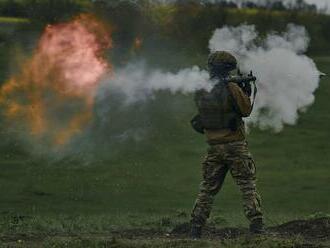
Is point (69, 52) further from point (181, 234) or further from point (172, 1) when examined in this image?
point (181, 234)

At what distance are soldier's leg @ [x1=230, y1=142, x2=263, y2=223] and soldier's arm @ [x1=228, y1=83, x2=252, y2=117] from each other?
1.99 ft

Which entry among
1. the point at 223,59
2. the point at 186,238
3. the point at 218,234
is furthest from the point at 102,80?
the point at 186,238

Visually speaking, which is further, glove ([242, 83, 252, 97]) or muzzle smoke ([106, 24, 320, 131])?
muzzle smoke ([106, 24, 320, 131])

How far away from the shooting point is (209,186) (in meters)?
13.0

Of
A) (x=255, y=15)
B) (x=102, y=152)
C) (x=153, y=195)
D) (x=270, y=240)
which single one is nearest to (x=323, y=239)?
(x=270, y=240)

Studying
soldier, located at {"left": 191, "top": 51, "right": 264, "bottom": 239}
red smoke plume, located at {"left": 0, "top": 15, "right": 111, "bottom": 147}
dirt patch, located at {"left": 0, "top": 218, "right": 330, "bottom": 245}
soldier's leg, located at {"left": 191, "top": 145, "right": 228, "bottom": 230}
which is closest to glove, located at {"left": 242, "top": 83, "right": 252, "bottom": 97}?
soldier, located at {"left": 191, "top": 51, "right": 264, "bottom": 239}

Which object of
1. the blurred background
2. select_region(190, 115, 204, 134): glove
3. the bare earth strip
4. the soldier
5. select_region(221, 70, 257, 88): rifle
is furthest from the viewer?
the blurred background

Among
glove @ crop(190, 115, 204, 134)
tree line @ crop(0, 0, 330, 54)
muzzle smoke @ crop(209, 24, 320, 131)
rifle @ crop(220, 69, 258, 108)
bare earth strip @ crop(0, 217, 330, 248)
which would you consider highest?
tree line @ crop(0, 0, 330, 54)

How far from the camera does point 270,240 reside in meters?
11.5

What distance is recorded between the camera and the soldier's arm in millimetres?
12531

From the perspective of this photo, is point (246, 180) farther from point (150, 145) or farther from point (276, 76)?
point (150, 145)

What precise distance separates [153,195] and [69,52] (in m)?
7.09

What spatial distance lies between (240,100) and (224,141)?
74cm

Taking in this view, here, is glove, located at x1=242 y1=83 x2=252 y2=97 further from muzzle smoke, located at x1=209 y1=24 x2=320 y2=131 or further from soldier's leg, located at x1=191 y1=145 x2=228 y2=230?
muzzle smoke, located at x1=209 y1=24 x2=320 y2=131
